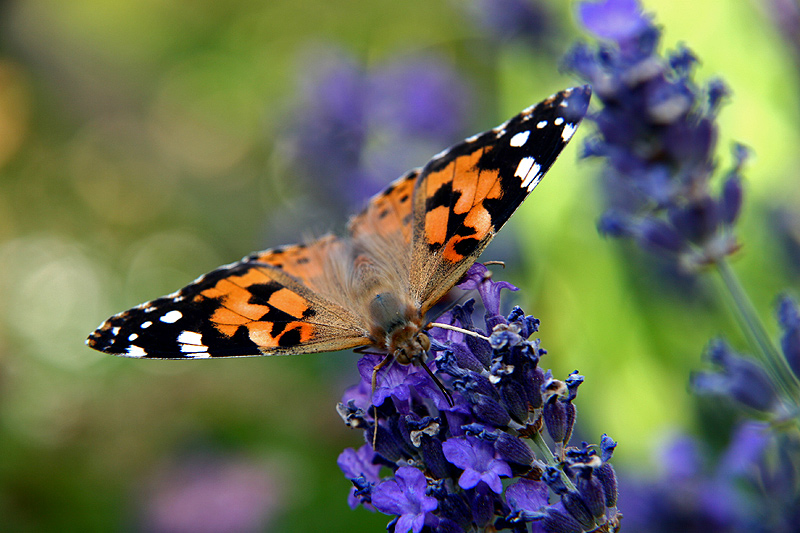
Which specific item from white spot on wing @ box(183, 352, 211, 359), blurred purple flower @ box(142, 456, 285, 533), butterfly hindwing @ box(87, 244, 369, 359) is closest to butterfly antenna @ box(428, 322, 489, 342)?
butterfly hindwing @ box(87, 244, 369, 359)

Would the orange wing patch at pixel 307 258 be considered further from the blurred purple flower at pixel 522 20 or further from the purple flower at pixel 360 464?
the blurred purple flower at pixel 522 20

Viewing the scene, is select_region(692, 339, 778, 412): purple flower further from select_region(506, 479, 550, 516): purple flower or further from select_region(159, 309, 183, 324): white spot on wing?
select_region(159, 309, 183, 324): white spot on wing

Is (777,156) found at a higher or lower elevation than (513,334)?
higher

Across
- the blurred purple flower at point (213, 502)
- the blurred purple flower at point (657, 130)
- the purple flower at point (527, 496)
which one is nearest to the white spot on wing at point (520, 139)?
the blurred purple flower at point (657, 130)

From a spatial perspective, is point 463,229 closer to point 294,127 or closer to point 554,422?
point 554,422

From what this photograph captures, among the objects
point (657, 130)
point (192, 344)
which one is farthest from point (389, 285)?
point (657, 130)

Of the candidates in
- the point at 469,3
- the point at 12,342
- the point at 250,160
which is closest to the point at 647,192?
the point at 469,3

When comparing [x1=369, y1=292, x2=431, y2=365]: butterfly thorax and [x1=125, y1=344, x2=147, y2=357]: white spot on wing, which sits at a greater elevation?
[x1=125, y1=344, x2=147, y2=357]: white spot on wing
